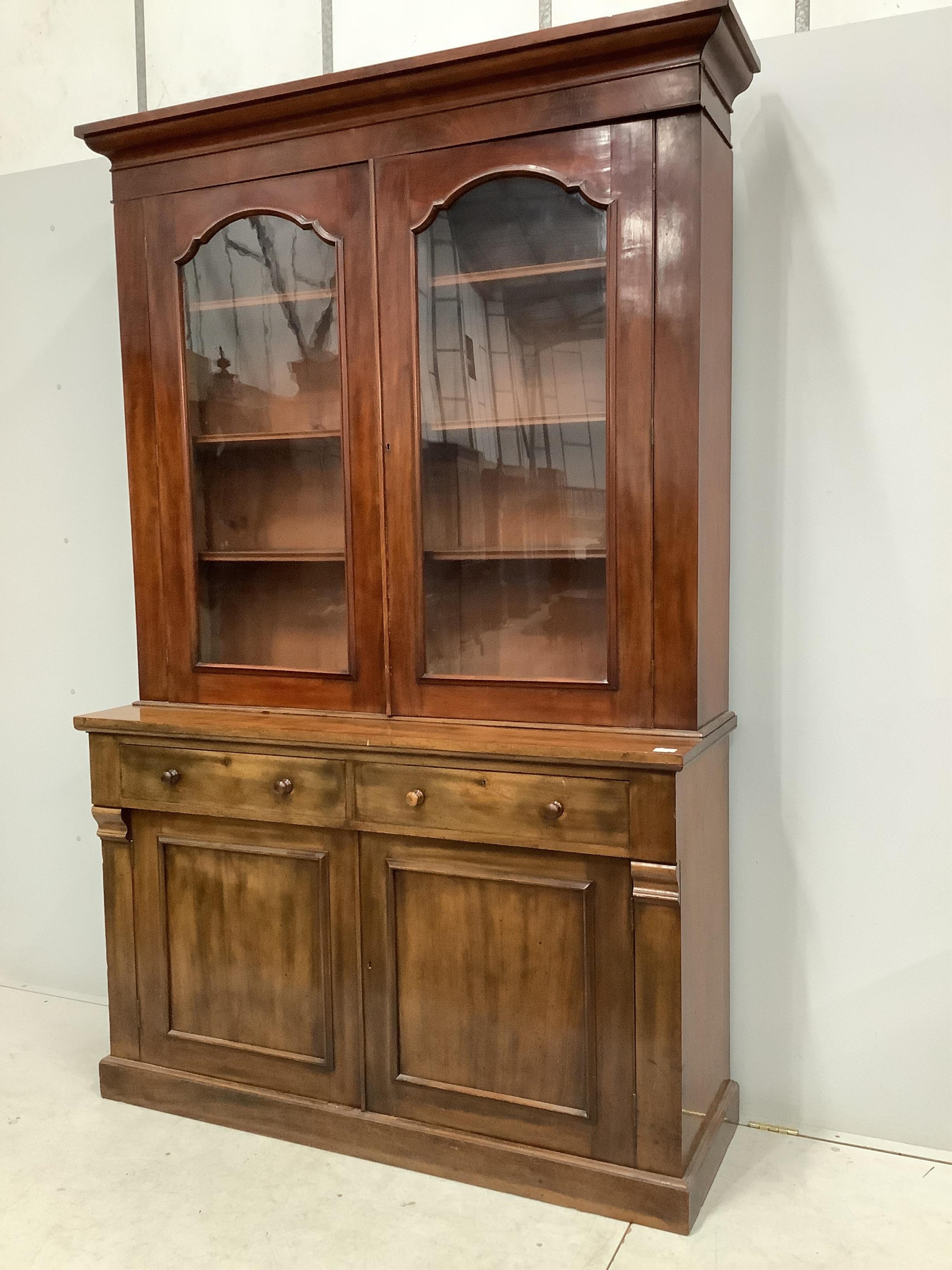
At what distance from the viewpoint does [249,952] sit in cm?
237

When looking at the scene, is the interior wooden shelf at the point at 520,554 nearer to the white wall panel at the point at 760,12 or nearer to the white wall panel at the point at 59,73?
the white wall panel at the point at 760,12

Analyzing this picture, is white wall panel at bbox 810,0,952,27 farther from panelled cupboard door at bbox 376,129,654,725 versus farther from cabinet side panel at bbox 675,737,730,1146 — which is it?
cabinet side panel at bbox 675,737,730,1146

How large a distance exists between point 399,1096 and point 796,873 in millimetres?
999

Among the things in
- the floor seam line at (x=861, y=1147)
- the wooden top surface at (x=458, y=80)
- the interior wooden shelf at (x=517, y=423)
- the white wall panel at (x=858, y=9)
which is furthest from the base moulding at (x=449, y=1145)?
the white wall panel at (x=858, y=9)

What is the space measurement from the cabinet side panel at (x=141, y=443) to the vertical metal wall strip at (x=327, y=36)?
667 millimetres

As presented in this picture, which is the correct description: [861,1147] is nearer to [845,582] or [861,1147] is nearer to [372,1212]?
[372,1212]

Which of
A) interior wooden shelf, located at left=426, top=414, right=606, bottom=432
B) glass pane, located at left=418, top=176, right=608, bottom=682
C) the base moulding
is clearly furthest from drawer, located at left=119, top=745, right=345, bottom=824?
interior wooden shelf, located at left=426, top=414, right=606, bottom=432

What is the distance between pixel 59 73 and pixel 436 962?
268cm

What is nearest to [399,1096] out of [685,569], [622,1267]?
[622,1267]

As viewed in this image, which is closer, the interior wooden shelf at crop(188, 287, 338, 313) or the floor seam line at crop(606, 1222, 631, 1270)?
the floor seam line at crop(606, 1222, 631, 1270)

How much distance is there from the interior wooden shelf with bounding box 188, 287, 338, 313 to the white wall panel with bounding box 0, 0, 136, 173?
93 centimetres

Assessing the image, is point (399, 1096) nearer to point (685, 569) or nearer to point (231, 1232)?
point (231, 1232)

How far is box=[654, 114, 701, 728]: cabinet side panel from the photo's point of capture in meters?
1.97

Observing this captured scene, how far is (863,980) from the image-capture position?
2320 millimetres
